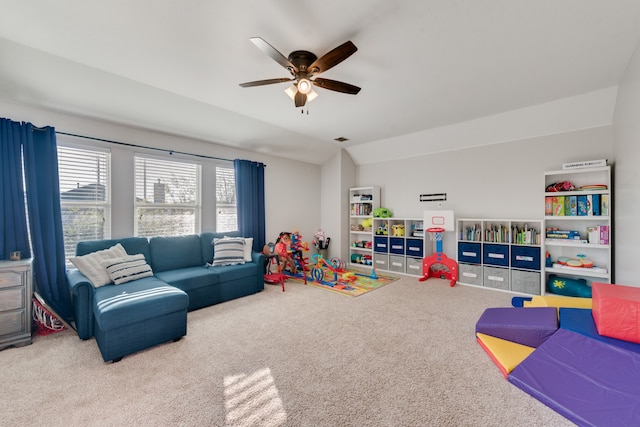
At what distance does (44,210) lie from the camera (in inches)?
117

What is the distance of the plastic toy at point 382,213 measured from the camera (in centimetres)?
557

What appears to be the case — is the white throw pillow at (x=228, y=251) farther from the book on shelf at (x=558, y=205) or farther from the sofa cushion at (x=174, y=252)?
the book on shelf at (x=558, y=205)

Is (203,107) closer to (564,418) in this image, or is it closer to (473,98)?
(473,98)

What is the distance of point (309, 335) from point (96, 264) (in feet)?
7.78

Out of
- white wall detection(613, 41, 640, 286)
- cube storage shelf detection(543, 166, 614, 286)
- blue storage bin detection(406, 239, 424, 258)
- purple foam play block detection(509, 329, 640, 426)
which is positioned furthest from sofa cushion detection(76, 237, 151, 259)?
cube storage shelf detection(543, 166, 614, 286)

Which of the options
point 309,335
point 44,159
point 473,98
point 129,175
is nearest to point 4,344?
point 44,159

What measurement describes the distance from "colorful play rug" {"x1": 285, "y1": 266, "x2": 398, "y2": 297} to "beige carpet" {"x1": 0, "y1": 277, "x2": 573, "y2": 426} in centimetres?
107

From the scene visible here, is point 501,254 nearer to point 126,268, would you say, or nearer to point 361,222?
point 361,222

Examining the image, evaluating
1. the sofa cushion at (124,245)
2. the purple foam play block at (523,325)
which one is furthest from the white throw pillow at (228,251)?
the purple foam play block at (523,325)

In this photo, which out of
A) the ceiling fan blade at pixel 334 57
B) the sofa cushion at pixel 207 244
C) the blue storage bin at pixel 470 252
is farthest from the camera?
the blue storage bin at pixel 470 252

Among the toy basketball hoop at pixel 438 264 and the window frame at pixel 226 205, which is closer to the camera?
the toy basketball hoop at pixel 438 264

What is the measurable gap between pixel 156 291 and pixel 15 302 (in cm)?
117

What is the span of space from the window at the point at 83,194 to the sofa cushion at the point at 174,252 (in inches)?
24.3

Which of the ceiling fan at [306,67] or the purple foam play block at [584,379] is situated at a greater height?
the ceiling fan at [306,67]
